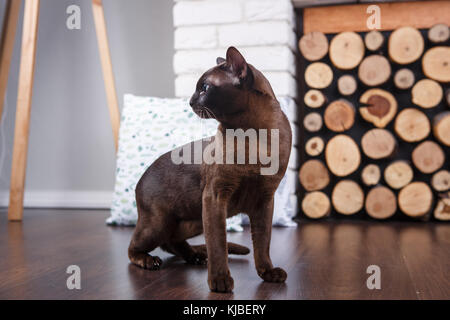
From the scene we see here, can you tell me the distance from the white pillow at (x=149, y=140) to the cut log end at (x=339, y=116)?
0.48 metres

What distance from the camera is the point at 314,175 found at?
2.40 m

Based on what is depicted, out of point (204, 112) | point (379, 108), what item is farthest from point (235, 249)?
point (379, 108)

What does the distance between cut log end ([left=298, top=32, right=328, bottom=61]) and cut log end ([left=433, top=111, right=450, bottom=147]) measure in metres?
0.62

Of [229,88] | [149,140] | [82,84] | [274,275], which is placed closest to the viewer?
[229,88]

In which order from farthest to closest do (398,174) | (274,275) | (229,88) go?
(398,174), (274,275), (229,88)

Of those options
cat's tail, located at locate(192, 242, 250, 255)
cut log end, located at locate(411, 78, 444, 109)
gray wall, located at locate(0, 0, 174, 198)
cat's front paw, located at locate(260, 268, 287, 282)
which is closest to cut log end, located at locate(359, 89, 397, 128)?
cut log end, located at locate(411, 78, 444, 109)

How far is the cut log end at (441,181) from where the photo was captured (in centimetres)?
231

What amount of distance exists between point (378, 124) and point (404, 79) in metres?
0.24

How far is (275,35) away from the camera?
2.20m

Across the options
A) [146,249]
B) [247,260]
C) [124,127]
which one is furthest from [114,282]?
[124,127]

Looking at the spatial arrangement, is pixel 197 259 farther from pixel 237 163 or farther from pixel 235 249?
pixel 237 163

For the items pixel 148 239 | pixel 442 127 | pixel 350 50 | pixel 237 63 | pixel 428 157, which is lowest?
pixel 148 239

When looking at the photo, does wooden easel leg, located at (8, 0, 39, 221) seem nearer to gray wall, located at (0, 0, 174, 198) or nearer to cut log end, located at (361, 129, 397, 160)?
gray wall, located at (0, 0, 174, 198)
